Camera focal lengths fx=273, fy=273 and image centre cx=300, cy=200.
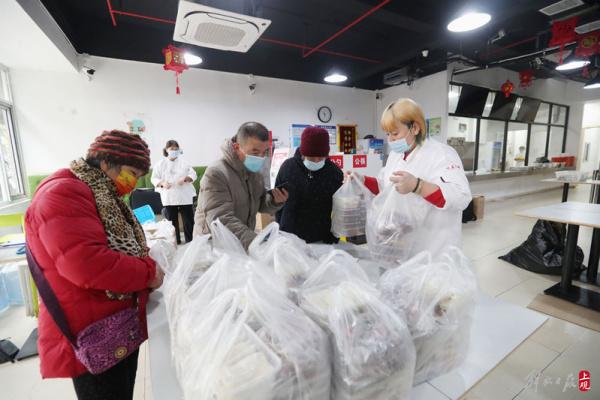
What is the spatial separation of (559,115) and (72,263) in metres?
12.3

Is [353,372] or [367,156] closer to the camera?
[353,372]

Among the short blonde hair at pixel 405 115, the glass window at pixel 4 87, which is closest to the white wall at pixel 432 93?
the short blonde hair at pixel 405 115

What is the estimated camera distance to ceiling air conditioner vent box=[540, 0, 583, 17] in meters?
3.32

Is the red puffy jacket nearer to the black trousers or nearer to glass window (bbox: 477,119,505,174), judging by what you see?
the black trousers

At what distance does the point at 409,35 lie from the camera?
14.6 ft

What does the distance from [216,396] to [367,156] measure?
4.27 meters

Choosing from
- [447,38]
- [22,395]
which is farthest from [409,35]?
[22,395]

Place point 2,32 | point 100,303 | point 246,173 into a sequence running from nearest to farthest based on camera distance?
1. point 100,303
2. point 246,173
3. point 2,32

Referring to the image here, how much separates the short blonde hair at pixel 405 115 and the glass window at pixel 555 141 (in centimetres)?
1077

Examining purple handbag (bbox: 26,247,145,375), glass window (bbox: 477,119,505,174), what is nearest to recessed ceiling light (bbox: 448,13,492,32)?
purple handbag (bbox: 26,247,145,375)

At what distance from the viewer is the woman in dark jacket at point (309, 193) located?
1710mm

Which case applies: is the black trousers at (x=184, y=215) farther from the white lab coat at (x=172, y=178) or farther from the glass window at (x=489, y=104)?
the glass window at (x=489, y=104)

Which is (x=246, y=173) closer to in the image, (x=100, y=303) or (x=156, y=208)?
(x=100, y=303)

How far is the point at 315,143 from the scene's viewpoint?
1.64 m
